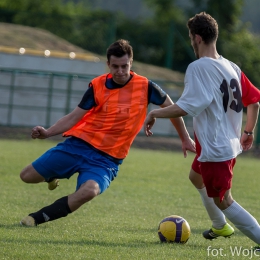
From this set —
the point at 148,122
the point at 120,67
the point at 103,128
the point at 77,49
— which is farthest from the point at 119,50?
the point at 77,49

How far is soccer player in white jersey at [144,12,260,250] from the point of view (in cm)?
547

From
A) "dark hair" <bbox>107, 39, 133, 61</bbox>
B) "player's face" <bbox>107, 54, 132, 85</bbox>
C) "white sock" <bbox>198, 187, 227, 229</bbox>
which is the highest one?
"dark hair" <bbox>107, 39, 133, 61</bbox>

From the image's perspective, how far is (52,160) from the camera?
257 inches

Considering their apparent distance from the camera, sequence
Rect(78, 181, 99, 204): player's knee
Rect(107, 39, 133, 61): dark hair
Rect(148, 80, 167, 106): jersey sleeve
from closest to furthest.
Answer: Rect(78, 181, 99, 204): player's knee
Rect(107, 39, 133, 61): dark hair
Rect(148, 80, 167, 106): jersey sleeve

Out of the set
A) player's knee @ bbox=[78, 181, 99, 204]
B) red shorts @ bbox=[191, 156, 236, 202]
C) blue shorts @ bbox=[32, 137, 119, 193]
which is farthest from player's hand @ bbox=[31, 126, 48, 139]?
red shorts @ bbox=[191, 156, 236, 202]

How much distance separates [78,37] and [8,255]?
99.6 feet

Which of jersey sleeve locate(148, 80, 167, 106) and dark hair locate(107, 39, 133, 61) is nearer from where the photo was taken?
dark hair locate(107, 39, 133, 61)

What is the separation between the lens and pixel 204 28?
5.48 metres

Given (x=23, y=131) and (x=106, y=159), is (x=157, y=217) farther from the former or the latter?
(x=23, y=131)

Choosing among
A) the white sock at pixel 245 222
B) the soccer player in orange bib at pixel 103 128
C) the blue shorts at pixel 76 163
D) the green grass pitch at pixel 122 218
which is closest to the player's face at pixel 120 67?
the soccer player in orange bib at pixel 103 128

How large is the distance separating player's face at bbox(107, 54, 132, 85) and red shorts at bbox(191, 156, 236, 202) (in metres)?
1.35

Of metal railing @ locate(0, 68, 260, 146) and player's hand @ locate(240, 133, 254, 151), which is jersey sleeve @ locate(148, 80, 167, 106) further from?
metal railing @ locate(0, 68, 260, 146)

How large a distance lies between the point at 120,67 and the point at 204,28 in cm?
120

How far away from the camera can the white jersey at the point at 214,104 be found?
5.45m
